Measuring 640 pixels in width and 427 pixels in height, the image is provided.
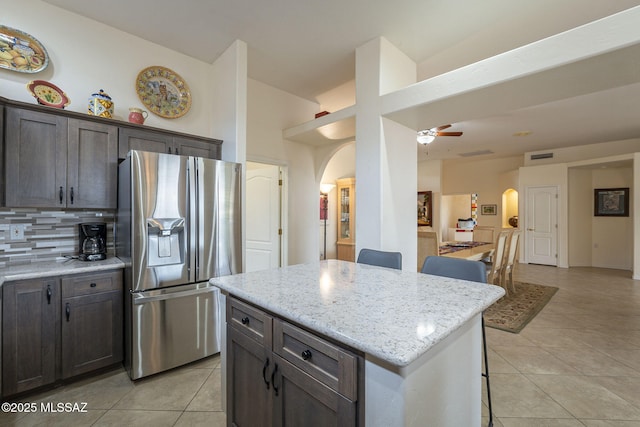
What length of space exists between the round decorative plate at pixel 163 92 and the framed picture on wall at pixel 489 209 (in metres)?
8.10

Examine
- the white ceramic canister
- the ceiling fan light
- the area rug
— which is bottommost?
the area rug

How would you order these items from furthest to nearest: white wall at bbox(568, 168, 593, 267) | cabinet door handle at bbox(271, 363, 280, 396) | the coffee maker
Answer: white wall at bbox(568, 168, 593, 267)
the coffee maker
cabinet door handle at bbox(271, 363, 280, 396)

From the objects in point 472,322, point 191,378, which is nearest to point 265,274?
point 472,322

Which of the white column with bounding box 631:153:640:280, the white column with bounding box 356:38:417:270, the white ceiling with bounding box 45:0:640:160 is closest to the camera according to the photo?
the white ceiling with bounding box 45:0:640:160

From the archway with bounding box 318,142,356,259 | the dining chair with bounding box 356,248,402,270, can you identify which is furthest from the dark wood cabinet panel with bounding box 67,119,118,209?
the archway with bounding box 318,142,356,259

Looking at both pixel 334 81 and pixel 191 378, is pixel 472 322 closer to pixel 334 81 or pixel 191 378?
pixel 191 378

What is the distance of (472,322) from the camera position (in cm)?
121

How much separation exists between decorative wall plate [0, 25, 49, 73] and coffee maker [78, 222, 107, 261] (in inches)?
51.6

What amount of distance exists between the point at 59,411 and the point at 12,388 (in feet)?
1.17

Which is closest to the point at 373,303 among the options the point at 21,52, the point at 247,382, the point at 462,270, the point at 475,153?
the point at 247,382

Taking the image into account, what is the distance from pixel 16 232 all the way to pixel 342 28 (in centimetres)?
324

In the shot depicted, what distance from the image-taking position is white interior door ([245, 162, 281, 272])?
4078 millimetres

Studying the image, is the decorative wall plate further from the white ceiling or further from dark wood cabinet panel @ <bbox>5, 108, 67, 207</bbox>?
dark wood cabinet panel @ <bbox>5, 108, 67, 207</bbox>

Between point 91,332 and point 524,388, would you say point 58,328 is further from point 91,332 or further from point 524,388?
point 524,388
